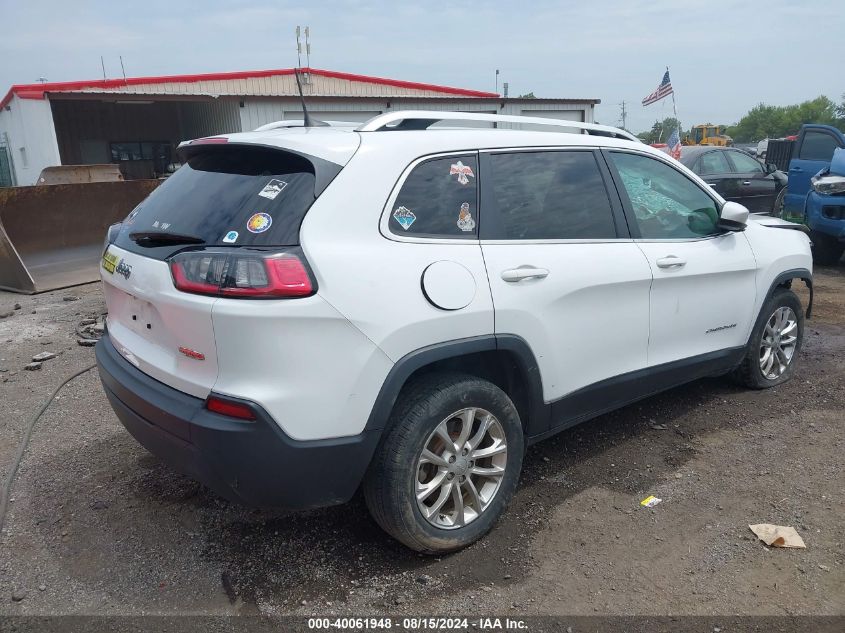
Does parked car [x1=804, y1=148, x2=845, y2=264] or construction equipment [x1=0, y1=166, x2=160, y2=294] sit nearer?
construction equipment [x1=0, y1=166, x2=160, y2=294]

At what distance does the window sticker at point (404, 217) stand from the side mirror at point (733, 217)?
225 centimetres

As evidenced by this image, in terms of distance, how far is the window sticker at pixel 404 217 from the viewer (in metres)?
2.68

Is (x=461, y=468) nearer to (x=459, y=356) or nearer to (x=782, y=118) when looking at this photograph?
(x=459, y=356)

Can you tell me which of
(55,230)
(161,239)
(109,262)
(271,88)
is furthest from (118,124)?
(161,239)

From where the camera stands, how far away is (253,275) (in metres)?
2.34

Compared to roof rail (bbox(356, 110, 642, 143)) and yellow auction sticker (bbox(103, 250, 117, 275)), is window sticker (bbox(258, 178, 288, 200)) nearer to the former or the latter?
roof rail (bbox(356, 110, 642, 143))

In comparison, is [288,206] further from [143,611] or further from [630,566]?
[630,566]

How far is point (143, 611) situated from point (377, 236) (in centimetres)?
170

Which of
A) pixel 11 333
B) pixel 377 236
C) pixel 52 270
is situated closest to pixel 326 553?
pixel 377 236

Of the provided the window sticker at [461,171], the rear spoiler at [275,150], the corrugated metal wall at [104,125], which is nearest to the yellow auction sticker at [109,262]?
the rear spoiler at [275,150]

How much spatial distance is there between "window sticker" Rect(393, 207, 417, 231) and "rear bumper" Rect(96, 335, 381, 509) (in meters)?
0.83

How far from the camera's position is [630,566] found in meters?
2.86

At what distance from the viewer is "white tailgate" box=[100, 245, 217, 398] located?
94.5 inches

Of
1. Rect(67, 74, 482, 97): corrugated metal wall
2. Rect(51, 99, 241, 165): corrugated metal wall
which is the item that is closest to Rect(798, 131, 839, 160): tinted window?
Rect(67, 74, 482, 97): corrugated metal wall
